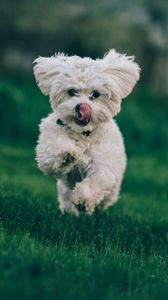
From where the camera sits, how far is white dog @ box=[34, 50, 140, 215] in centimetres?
649

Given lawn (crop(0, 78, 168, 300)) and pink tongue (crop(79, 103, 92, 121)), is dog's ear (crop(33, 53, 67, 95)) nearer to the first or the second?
pink tongue (crop(79, 103, 92, 121))

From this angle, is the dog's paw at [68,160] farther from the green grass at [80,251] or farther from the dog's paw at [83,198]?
the green grass at [80,251]

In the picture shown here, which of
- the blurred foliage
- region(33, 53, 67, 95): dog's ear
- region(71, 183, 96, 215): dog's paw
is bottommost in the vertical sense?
region(71, 183, 96, 215): dog's paw

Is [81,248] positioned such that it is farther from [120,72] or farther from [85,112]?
[120,72]

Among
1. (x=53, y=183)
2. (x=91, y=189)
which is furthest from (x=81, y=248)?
(x=53, y=183)

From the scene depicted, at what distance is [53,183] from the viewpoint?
11.8 metres

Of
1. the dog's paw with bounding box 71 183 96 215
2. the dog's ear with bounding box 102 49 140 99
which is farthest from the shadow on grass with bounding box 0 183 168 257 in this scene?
the dog's ear with bounding box 102 49 140 99

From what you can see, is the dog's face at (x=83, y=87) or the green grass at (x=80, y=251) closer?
the green grass at (x=80, y=251)

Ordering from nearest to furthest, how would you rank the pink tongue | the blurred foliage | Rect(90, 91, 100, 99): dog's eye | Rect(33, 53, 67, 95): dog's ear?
the pink tongue → Rect(90, 91, 100, 99): dog's eye → Rect(33, 53, 67, 95): dog's ear → the blurred foliage

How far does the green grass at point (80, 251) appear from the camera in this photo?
4383 millimetres

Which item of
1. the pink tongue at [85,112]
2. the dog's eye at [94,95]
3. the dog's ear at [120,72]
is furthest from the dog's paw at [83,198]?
the dog's ear at [120,72]

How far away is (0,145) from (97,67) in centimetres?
737

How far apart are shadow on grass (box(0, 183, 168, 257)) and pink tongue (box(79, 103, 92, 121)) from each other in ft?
3.10

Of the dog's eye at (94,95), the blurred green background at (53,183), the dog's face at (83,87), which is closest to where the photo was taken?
the blurred green background at (53,183)
